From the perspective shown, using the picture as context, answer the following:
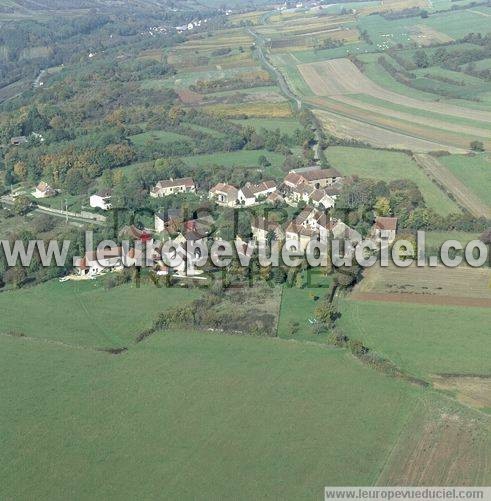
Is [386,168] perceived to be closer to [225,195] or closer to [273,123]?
[225,195]

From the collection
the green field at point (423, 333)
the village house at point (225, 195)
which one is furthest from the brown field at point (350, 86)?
the green field at point (423, 333)

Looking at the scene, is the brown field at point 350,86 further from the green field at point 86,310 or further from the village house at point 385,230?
the green field at point 86,310

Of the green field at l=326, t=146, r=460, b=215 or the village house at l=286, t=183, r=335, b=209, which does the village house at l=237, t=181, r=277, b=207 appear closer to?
the village house at l=286, t=183, r=335, b=209

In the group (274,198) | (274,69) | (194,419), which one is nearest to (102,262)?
(274,198)

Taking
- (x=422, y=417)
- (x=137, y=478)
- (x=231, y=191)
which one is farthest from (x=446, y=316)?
(x=231, y=191)

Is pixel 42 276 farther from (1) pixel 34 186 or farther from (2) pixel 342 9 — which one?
(2) pixel 342 9

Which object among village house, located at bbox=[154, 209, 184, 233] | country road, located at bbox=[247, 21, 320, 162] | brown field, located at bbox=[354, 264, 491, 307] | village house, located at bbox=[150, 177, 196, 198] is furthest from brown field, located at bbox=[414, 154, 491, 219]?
village house, located at bbox=[154, 209, 184, 233]

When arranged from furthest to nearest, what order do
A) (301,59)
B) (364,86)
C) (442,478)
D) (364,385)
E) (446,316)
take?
A: 1. (301,59)
2. (364,86)
3. (446,316)
4. (364,385)
5. (442,478)

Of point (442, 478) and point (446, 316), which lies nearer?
point (442, 478)
